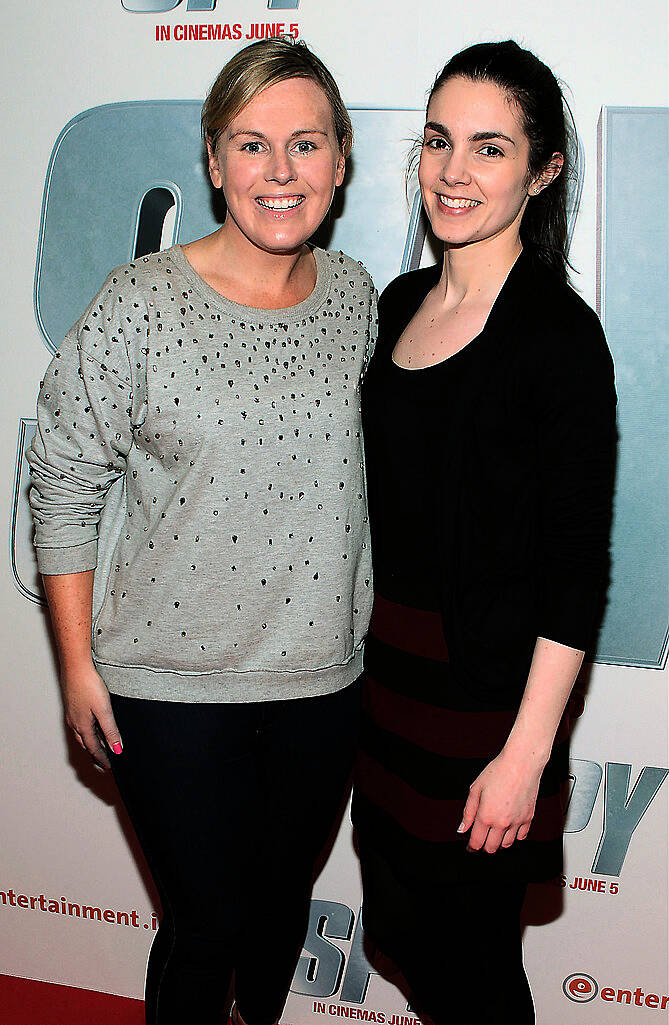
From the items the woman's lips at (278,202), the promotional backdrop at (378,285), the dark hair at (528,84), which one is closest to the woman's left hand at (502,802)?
the promotional backdrop at (378,285)

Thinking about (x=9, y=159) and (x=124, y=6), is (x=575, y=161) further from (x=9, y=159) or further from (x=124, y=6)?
(x=9, y=159)

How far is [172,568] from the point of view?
1282 mm

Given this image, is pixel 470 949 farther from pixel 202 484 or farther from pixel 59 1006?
pixel 59 1006

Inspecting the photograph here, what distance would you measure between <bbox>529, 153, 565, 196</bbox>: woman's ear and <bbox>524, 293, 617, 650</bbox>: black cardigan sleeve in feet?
0.59

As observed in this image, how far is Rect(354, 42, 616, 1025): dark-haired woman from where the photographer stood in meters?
1.17

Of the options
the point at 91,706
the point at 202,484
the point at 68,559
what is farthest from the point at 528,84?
the point at 91,706

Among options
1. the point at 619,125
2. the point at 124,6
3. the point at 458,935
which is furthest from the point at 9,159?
the point at 458,935

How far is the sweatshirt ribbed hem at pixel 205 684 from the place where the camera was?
1311 mm

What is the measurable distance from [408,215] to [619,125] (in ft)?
1.23

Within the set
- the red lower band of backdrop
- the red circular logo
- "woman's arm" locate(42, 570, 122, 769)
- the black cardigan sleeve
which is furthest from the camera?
the red lower band of backdrop

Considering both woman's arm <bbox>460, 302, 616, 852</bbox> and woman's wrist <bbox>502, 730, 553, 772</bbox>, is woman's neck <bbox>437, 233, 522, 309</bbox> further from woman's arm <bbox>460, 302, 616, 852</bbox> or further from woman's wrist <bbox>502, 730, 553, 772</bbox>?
woman's wrist <bbox>502, 730, 553, 772</bbox>

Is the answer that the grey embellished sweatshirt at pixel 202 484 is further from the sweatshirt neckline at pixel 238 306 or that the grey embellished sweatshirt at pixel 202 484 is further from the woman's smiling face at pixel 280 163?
the woman's smiling face at pixel 280 163

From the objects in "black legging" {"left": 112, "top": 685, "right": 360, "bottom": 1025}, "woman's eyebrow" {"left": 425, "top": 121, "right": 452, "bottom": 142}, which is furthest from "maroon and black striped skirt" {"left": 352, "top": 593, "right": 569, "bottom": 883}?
"woman's eyebrow" {"left": 425, "top": 121, "right": 452, "bottom": 142}

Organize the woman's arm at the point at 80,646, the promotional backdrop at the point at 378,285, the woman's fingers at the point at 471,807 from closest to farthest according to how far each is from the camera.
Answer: the woman's fingers at the point at 471,807 < the woman's arm at the point at 80,646 < the promotional backdrop at the point at 378,285
